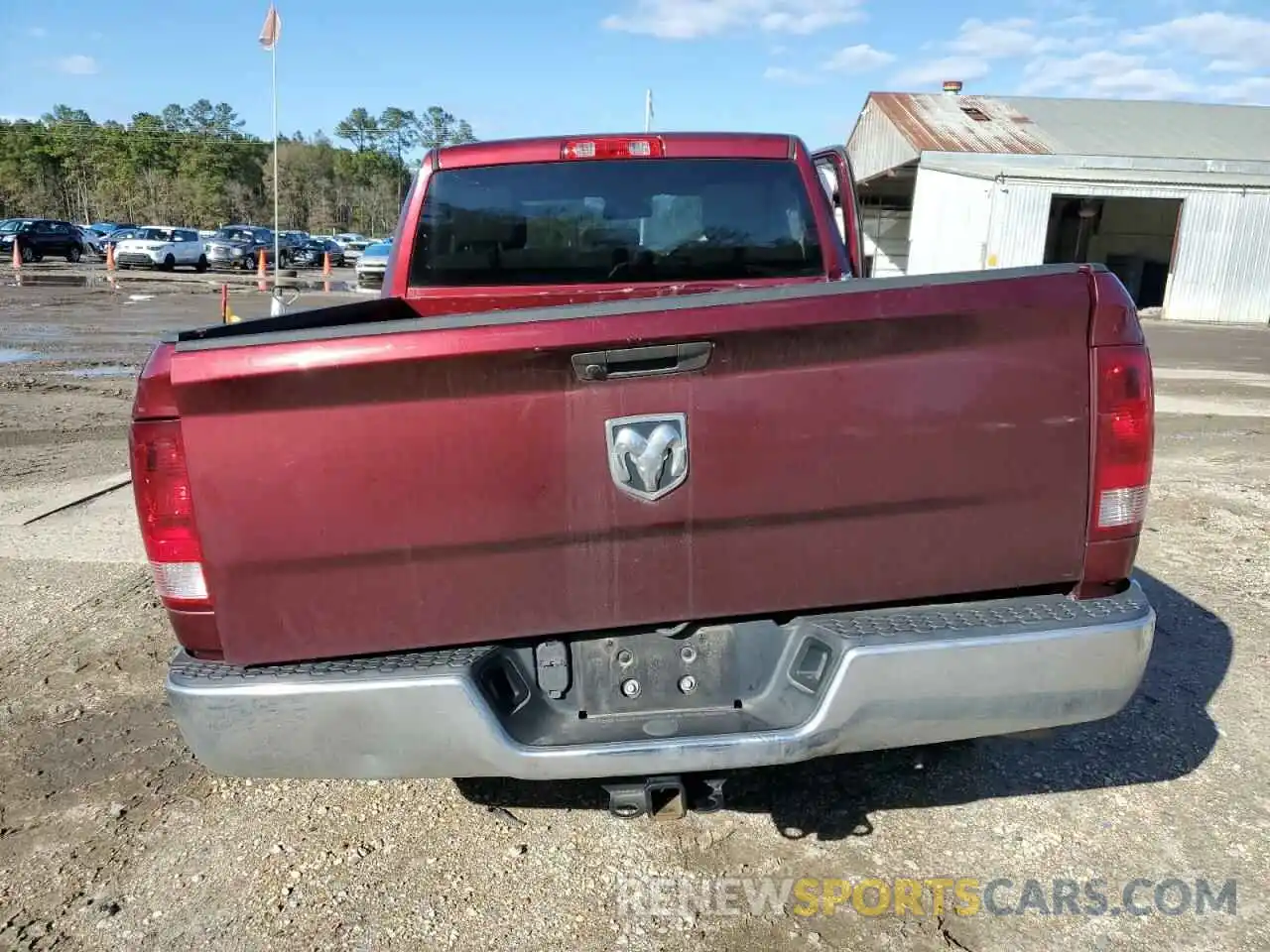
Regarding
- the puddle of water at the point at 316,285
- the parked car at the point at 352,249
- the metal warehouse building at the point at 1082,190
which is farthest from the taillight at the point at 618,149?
the parked car at the point at 352,249

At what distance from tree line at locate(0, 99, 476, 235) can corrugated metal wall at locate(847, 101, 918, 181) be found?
41.9 m

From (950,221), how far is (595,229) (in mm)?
25563

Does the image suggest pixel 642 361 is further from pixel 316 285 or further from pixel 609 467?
pixel 316 285

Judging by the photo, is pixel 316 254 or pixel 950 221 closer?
pixel 950 221

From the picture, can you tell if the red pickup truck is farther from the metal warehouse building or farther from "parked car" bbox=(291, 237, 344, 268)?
"parked car" bbox=(291, 237, 344, 268)

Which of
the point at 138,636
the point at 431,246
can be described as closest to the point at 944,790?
the point at 431,246

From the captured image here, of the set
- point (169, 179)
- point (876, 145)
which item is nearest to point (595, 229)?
point (876, 145)

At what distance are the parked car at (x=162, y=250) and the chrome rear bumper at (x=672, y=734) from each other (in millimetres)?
37994

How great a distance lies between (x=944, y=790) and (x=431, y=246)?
2.92 meters

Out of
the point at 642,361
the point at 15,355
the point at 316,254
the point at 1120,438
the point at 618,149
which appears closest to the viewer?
the point at 642,361

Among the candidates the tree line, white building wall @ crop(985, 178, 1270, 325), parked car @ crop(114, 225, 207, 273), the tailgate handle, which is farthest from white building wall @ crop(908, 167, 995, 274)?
the tree line

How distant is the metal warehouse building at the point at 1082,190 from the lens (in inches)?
976

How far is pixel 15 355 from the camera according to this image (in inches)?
528

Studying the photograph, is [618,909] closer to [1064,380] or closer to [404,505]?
[404,505]
